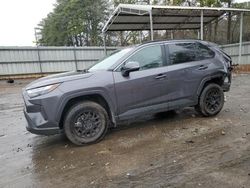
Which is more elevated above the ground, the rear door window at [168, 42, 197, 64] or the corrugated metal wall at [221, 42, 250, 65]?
the rear door window at [168, 42, 197, 64]

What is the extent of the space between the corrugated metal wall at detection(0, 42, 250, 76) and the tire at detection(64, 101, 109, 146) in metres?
15.1

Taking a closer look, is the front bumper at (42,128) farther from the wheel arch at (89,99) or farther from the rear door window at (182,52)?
the rear door window at (182,52)

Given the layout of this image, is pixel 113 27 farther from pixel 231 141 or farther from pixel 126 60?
pixel 231 141

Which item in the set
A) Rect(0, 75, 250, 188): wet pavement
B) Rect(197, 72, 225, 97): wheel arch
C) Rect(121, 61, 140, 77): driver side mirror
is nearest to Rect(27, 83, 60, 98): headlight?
Rect(0, 75, 250, 188): wet pavement

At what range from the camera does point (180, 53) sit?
554 cm

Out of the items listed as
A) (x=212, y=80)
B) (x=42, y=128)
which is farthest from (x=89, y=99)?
(x=212, y=80)

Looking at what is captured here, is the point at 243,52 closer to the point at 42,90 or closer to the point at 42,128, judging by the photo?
the point at 42,90

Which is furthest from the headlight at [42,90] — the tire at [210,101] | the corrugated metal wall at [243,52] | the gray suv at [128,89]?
the corrugated metal wall at [243,52]

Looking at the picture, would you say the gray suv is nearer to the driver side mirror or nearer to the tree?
the driver side mirror

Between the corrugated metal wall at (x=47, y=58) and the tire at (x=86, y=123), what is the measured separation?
1509cm

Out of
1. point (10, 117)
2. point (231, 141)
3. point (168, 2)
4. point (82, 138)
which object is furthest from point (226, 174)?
point (168, 2)

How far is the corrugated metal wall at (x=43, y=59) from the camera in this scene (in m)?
18.8

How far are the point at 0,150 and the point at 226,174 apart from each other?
3978 millimetres

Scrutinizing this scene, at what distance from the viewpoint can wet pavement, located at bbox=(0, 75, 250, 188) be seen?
3.27 meters
